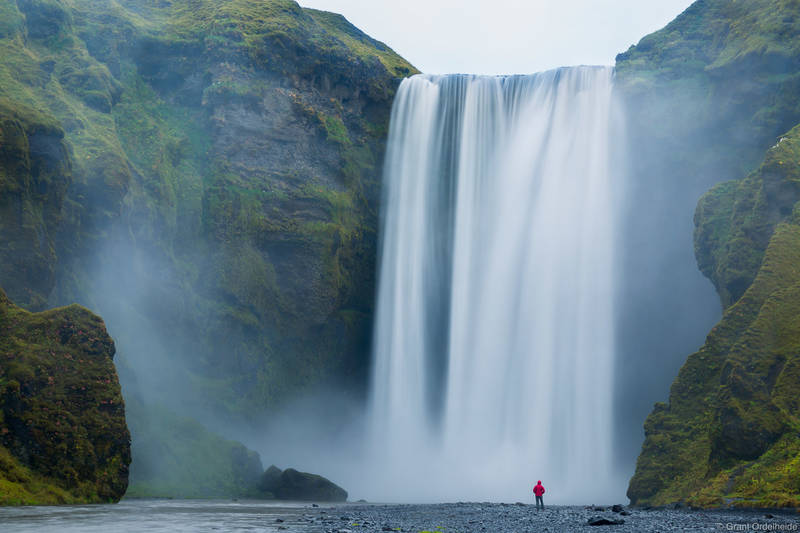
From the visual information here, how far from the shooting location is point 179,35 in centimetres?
4972

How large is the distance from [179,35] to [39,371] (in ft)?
104

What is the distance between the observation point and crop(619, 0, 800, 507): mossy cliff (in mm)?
25797

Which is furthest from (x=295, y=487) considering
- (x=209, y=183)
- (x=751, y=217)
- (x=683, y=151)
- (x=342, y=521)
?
(x=683, y=151)

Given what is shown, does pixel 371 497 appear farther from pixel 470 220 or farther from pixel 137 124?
pixel 137 124

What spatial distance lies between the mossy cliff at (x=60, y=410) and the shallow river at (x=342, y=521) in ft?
4.85

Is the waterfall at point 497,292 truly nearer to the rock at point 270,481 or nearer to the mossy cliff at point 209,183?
the mossy cliff at point 209,183

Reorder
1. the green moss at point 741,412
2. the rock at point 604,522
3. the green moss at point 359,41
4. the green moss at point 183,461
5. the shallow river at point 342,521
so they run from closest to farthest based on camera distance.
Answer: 1. the shallow river at point 342,521
2. the rock at point 604,522
3. the green moss at point 741,412
4. the green moss at point 183,461
5. the green moss at point 359,41

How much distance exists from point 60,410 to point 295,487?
14011mm

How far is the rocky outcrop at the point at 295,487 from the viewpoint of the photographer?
35.8 metres

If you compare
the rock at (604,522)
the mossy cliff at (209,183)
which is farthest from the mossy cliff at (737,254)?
the mossy cliff at (209,183)

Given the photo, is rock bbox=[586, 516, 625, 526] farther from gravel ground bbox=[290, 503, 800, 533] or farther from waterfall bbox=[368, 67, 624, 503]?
waterfall bbox=[368, 67, 624, 503]

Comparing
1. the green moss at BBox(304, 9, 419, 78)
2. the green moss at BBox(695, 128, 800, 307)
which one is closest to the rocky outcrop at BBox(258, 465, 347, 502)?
the green moss at BBox(695, 128, 800, 307)

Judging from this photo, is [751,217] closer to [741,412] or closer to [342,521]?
[741,412]

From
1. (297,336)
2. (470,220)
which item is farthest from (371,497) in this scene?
(470,220)
